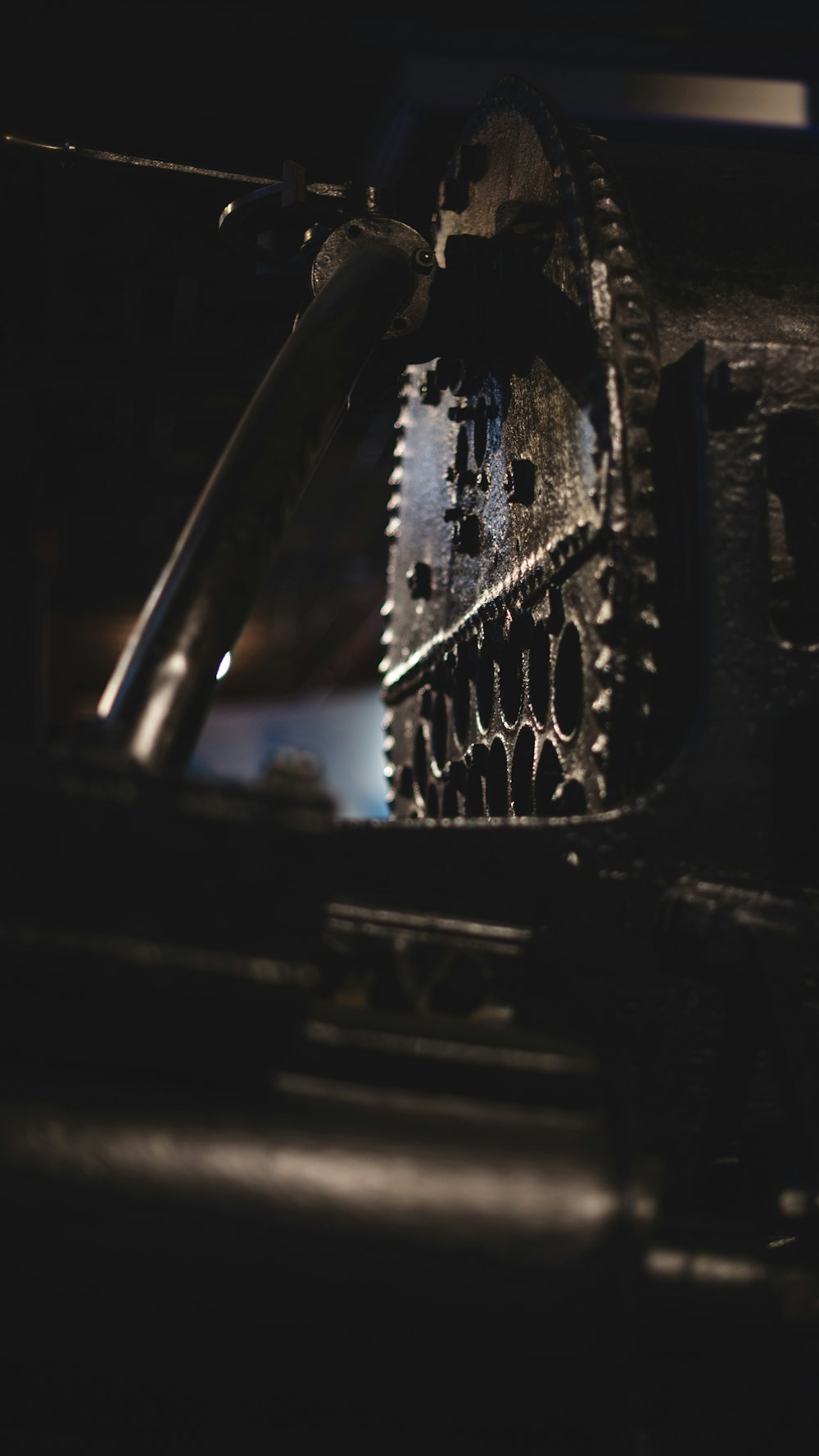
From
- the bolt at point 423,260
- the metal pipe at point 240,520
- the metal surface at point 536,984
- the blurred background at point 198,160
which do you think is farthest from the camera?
the blurred background at point 198,160

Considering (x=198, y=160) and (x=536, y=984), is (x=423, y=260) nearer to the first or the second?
(x=536, y=984)

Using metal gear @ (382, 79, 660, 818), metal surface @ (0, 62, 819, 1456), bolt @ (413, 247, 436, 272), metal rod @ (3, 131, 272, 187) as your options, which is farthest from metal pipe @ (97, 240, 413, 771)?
metal rod @ (3, 131, 272, 187)

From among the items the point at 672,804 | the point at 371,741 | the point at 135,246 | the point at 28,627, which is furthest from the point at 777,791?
the point at 371,741

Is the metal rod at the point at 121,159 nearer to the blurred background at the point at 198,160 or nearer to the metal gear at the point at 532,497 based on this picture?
the blurred background at the point at 198,160

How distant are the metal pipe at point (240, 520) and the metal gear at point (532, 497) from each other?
28 cm

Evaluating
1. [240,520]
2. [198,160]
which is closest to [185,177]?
[240,520]

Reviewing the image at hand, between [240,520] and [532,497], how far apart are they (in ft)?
2.24

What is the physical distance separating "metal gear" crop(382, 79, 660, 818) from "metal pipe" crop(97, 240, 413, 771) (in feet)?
0.93

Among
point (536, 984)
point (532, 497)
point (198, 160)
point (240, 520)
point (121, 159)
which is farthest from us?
point (198, 160)

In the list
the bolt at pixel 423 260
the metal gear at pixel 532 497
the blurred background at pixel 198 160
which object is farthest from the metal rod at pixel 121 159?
the metal gear at pixel 532 497

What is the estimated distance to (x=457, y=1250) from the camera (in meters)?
0.83

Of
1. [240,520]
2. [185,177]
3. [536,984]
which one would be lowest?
[536,984]

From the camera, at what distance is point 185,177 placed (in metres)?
2.18

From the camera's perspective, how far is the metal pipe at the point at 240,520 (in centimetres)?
125
